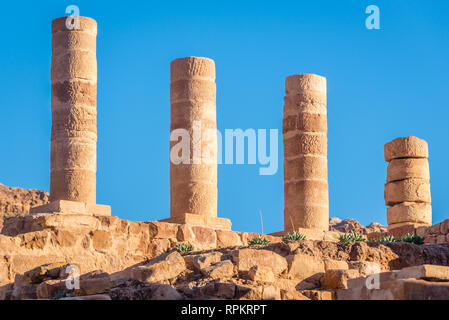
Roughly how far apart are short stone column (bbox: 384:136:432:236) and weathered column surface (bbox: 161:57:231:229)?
243 inches

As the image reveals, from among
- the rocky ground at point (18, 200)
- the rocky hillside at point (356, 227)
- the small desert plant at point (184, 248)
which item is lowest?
the small desert plant at point (184, 248)

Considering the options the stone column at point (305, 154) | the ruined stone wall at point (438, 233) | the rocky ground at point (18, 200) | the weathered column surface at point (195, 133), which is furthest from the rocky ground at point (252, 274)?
the rocky ground at point (18, 200)

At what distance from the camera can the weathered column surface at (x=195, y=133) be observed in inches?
738

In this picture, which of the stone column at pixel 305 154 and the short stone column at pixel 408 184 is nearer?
the stone column at pixel 305 154

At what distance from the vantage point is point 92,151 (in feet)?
58.2

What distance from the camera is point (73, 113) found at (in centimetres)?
1756

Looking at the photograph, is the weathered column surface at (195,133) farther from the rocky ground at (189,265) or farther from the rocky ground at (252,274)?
the rocky ground at (252,274)

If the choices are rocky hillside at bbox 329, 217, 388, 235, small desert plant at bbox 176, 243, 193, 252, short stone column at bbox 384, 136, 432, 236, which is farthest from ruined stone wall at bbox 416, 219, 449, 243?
rocky hillside at bbox 329, 217, 388, 235

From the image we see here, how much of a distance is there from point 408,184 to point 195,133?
23.0ft

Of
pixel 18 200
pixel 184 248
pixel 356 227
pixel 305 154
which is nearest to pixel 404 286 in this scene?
pixel 184 248

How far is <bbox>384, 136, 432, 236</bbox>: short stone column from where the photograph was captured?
22.3m

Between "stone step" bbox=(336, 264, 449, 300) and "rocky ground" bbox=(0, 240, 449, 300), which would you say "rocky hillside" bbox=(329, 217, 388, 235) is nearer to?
"rocky ground" bbox=(0, 240, 449, 300)

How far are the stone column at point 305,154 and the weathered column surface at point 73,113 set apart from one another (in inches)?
232
